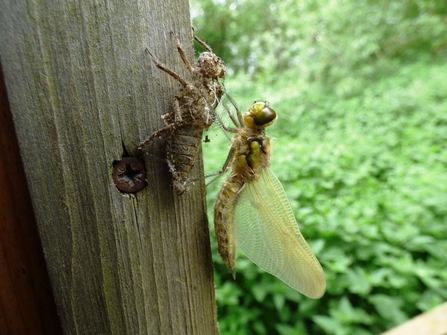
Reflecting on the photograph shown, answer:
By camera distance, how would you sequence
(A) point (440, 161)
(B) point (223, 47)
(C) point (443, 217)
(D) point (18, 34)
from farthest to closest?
1. (B) point (223, 47)
2. (A) point (440, 161)
3. (C) point (443, 217)
4. (D) point (18, 34)

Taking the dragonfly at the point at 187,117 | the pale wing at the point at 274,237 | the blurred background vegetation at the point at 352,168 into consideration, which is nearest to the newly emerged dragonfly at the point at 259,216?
the pale wing at the point at 274,237

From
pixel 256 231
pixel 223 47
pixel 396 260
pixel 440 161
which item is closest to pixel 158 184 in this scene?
pixel 256 231

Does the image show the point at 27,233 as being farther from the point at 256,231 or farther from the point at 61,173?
the point at 256,231

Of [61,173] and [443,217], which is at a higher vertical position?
[61,173]

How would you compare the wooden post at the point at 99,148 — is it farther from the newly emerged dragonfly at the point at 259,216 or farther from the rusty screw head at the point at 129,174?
the newly emerged dragonfly at the point at 259,216

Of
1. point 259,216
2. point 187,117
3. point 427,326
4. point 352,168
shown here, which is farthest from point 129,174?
point 352,168

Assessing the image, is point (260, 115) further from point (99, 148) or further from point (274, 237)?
point (99, 148)
